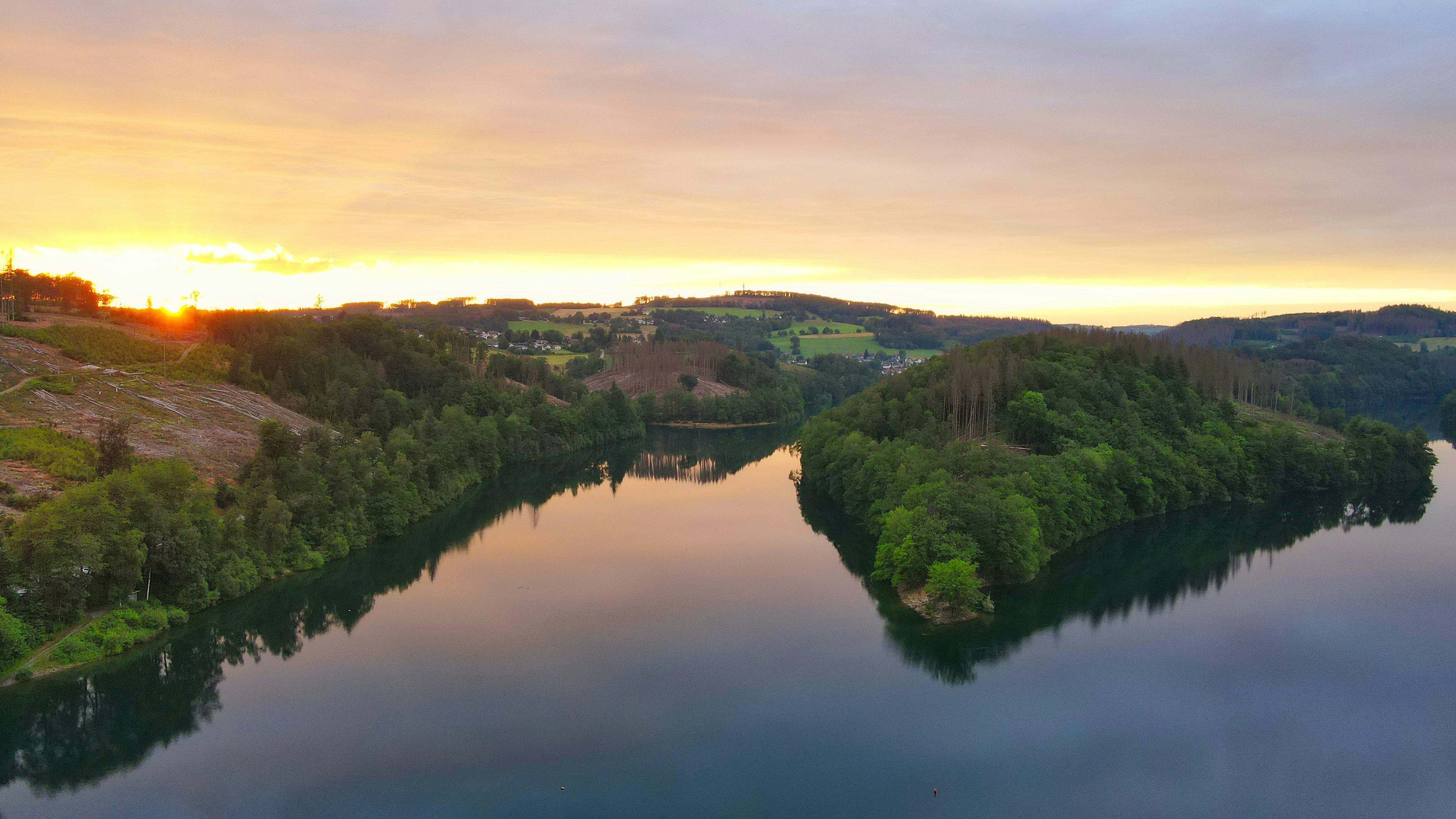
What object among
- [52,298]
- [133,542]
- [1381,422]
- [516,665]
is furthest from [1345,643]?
[52,298]

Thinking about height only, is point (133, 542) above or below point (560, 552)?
above

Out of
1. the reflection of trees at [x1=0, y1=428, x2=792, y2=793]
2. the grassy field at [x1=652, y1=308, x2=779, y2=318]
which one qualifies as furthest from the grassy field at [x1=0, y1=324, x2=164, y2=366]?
the grassy field at [x1=652, y1=308, x2=779, y2=318]

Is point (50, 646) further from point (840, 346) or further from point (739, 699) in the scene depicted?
point (840, 346)

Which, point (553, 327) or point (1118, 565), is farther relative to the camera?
point (553, 327)

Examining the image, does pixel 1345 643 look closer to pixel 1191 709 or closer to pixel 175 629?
pixel 1191 709

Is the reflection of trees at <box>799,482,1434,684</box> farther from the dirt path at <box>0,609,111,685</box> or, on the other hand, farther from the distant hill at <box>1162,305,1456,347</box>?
the distant hill at <box>1162,305,1456,347</box>

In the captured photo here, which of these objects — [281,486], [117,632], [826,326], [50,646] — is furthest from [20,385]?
[826,326]
